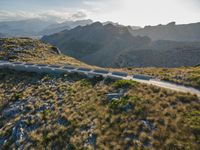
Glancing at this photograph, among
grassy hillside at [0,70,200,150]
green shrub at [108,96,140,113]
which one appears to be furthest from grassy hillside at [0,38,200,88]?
green shrub at [108,96,140,113]

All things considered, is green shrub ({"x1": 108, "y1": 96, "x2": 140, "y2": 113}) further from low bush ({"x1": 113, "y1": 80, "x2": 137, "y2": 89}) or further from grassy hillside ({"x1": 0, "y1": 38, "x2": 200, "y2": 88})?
grassy hillside ({"x1": 0, "y1": 38, "x2": 200, "y2": 88})

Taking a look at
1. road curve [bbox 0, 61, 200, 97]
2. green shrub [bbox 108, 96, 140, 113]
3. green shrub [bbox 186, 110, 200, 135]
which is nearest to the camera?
green shrub [bbox 186, 110, 200, 135]

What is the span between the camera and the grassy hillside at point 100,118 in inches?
887

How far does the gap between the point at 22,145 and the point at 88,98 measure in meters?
11.1

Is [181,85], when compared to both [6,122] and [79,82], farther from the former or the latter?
[6,122]

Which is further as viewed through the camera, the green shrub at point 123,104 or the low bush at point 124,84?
the low bush at point 124,84

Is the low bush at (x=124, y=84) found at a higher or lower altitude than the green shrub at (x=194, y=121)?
higher

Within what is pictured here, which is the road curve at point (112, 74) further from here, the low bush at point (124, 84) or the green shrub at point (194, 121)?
the green shrub at point (194, 121)

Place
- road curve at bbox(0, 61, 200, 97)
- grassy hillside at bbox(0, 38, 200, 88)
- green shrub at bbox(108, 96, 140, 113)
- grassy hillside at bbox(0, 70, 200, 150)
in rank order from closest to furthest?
grassy hillside at bbox(0, 70, 200, 150)
green shrub at bbox(108, 96, 140, 113)
road curve at bbox(0, 61, 200, 97)
grassy hillside at bbox(0, 38, 200, 88)

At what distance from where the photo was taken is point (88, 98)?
33719 mm

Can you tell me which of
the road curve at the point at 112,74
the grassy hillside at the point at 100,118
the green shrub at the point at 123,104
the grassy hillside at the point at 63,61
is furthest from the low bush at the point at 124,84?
the grassy hillside at the point at 63,61

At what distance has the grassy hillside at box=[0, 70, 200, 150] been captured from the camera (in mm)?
22531

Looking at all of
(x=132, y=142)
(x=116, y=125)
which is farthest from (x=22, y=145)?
(x=132, y=142)

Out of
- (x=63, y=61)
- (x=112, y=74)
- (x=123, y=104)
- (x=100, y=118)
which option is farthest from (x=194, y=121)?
(x=63, y=61)
